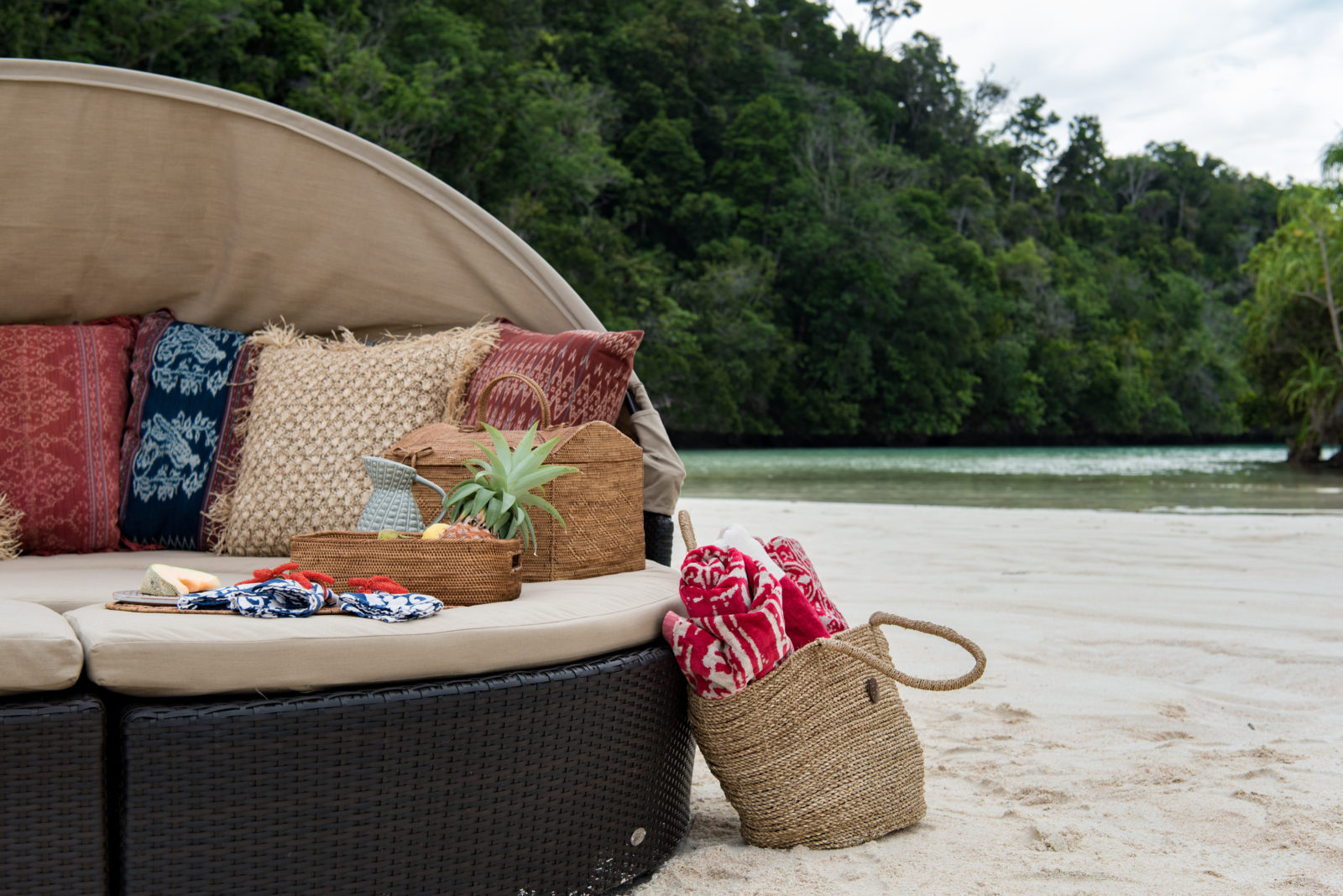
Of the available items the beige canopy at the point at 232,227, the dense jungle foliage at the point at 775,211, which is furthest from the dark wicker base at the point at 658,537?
the dense jungle foliage at the point at 775,211

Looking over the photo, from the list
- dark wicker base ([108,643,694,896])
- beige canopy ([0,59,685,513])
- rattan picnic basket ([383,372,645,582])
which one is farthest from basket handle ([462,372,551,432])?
dark wicker base ([108,643,694,896])

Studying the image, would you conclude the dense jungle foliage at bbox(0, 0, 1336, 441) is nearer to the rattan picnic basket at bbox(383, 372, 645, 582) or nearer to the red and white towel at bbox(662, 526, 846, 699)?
the rattan picnic basket at bbox(383, 372, 645, 582)

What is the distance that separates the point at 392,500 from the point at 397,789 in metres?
0.66

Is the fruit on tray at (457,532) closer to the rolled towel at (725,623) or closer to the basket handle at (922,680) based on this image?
the rolled towel at (725,623)

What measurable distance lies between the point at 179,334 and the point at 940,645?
2.32 meters

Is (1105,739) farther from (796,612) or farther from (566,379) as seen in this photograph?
(566,379)

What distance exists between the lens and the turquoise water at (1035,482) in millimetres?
10656

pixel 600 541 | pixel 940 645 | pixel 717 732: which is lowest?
pixel 940 645

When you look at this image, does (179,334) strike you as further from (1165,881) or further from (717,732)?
(1165,881)

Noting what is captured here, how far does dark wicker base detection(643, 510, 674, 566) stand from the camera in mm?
2299

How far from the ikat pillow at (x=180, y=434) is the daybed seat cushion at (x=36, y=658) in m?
1.26

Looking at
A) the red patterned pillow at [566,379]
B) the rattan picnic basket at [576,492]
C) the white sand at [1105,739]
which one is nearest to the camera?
the white sand at [1105,739]

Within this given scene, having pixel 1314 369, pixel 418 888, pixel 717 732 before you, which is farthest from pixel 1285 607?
pixel 1314 369

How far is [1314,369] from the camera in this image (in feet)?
54.5
